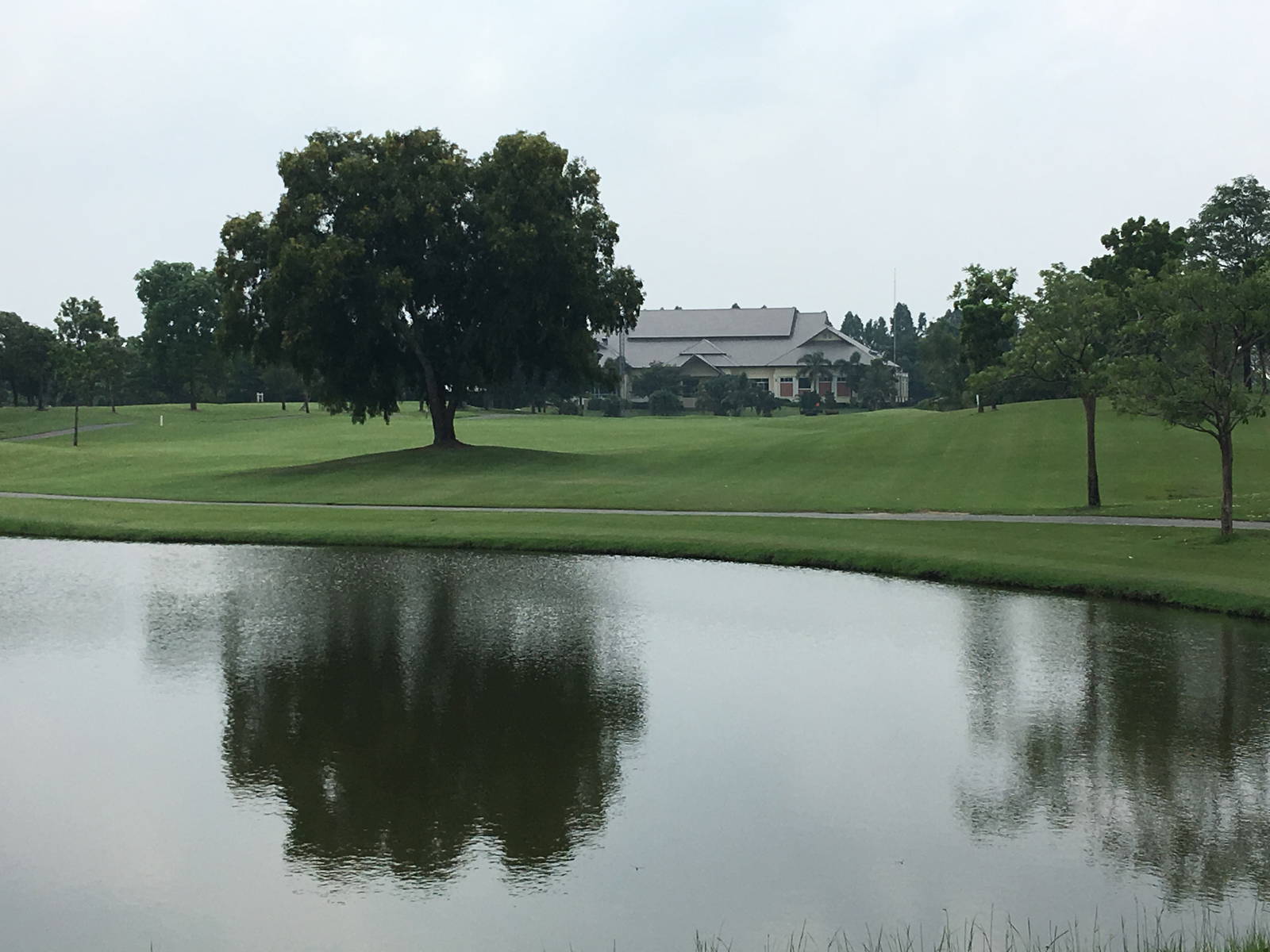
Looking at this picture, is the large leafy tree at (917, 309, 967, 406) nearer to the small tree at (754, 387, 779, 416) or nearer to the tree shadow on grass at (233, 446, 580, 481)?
the small tree at (754, 387, 779, 416)

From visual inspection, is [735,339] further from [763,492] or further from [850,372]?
[763,492]

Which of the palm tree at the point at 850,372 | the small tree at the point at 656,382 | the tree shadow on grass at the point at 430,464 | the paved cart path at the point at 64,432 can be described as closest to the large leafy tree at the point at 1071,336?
the tree shadow on grass at the point at 430,464

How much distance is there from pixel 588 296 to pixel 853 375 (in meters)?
89.5

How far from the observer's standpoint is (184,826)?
1256 centimetres

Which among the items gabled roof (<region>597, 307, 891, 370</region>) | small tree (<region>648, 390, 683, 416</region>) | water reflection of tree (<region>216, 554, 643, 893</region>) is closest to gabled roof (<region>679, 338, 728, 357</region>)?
gabled roof (<region>597, 307, 891, 370</region>)

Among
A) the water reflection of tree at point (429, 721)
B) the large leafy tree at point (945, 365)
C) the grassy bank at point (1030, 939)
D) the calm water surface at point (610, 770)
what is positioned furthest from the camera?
the large leafy tree at point (945, 365)

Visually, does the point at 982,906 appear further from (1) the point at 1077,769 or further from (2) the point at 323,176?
(2) the point at 323,176

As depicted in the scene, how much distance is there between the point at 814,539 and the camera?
33.8 metres

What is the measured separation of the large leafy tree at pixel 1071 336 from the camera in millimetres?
39188

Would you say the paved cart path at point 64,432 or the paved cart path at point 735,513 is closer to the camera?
A: the paved cart path at point 735,513

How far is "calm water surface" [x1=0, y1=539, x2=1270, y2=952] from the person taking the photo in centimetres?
1080

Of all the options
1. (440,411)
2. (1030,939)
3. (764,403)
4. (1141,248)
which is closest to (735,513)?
(440,411)

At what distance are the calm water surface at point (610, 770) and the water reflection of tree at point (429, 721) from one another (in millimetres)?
63

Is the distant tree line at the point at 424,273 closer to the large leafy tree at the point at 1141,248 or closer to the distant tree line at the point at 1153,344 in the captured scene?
the distant tree line at the point at 1153,344
